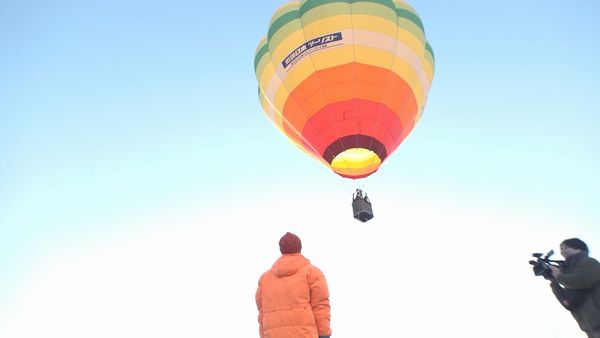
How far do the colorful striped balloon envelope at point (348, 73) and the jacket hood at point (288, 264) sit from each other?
7444 mm

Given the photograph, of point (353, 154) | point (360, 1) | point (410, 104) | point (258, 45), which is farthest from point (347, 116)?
point (258, 45)

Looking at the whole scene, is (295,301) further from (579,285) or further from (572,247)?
(572,247)

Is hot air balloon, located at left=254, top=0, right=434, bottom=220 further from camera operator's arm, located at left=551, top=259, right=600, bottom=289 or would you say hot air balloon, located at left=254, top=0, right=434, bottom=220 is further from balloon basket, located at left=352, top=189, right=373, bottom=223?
camera operator's arm, located at left=551, top=259, right=600, bottom=289

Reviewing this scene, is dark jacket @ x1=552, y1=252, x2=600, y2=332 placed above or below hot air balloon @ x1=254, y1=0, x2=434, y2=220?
below

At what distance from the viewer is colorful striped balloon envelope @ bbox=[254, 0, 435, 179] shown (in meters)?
10.2

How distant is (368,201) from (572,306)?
22.2 feet

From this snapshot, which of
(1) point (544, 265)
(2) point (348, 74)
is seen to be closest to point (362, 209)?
(2) point (348, 74)

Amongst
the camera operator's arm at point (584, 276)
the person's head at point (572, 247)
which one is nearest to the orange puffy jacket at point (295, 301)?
the camera operator's arm at point (584, 276)

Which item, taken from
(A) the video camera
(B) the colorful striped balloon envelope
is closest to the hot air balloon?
(B) the colorful striped balloon envelope

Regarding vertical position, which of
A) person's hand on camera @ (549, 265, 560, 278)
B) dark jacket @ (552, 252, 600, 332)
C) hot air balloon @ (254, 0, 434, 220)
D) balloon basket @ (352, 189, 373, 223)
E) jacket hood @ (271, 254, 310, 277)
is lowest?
dark jacket @ (552, 252, 600, 332)

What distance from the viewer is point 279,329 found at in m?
3.06

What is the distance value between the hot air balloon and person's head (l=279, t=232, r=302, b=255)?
741cm

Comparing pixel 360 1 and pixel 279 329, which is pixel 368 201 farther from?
pixel 279 329

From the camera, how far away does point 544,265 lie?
3594mm
